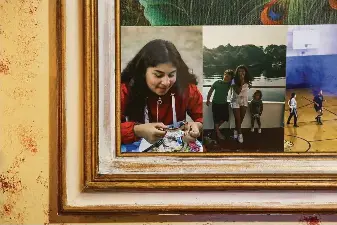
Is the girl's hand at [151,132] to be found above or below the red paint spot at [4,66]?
below

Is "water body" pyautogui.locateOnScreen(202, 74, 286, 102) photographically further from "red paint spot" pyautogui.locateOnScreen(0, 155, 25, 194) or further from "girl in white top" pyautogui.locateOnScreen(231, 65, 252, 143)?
"red paint spot" pyautogui.locateOnScreen(0, 155, 25, 194)

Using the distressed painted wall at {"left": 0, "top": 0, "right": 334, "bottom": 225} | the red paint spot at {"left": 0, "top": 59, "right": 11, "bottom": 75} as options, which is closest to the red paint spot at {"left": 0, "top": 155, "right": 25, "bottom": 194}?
the distressed painted wall at {"left": 0, "top": 0, "right": 334, "bottom": 225}

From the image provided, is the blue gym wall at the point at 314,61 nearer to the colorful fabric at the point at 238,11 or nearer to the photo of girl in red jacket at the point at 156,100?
the colorful fabric at the point at 238,11

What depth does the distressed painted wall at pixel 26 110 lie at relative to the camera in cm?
110

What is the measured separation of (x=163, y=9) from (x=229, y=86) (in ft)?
0.73

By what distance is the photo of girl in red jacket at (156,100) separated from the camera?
1106 millimetres

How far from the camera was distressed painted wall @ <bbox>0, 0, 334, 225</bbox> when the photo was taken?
3.60 ft

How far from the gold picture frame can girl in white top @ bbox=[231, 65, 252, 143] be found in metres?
0.06

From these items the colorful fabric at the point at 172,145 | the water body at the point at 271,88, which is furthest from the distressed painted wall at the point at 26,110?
the water body at the point at 271,88

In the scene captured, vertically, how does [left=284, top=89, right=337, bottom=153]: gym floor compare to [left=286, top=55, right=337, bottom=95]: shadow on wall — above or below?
below

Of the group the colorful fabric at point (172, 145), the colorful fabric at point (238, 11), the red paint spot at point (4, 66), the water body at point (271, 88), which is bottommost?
the colorful fabric at point (172, 145)

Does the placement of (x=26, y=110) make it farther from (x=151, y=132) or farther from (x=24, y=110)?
(x=151, y=132)

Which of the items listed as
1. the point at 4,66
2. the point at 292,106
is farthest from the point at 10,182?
the point at 292,106

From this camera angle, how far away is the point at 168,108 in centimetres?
111
